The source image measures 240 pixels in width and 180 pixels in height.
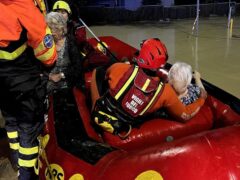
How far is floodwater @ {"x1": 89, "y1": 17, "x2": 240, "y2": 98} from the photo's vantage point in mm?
5066

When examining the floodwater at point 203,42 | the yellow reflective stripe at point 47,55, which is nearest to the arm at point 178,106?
the yellow reflective stripe at point 47,55

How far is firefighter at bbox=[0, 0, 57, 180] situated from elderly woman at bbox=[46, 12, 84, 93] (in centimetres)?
72

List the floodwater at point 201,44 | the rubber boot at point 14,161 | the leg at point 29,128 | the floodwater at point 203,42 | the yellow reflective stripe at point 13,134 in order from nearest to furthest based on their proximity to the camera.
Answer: the leg at point 29,128 → the yellow reflective stripe at point 13,134 → the rubber boot at point 14,161 → the floodwater at point 201,44 → the floodwater at point 203,42

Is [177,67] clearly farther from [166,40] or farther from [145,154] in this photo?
[166,40]

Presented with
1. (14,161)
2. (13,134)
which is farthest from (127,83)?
(14,161)

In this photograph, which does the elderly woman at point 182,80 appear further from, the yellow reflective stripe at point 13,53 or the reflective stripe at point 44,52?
the yellow reflective stripe at point 13,53

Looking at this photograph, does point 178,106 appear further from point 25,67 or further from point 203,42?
point 203,42

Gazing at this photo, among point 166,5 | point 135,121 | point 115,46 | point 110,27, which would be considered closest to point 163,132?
point 135,121

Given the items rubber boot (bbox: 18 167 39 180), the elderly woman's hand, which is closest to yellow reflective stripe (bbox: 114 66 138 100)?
rubber boot (bbox: 18 167 39 180)

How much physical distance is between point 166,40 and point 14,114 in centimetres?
581

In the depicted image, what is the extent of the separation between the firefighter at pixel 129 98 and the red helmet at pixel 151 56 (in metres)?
0.03

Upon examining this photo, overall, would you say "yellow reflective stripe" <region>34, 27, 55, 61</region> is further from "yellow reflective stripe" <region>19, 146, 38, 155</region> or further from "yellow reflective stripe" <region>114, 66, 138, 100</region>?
"yellow reflective stripe" <region>19, 146, 38, 155</region>

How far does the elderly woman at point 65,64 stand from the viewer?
2.87 m

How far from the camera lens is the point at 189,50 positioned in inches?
262
